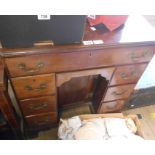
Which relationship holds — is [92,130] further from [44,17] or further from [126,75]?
[44,17]

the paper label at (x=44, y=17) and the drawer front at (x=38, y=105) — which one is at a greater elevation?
the paper label at (x=44, y=17)

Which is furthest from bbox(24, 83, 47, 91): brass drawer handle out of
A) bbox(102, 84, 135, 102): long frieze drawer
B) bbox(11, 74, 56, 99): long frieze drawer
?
bbox(102, 84, 135, 102): long frieze drawer

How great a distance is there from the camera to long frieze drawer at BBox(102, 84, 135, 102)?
127 centimetres

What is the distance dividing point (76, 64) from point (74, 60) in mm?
35

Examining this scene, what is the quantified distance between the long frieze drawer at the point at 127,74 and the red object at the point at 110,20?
26 centimetres

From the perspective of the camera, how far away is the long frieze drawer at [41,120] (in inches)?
50.5

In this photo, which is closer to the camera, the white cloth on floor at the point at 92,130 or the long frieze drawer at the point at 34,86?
the long frieze drawer at the point at 34,86

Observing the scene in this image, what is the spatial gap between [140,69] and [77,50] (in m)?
0.51

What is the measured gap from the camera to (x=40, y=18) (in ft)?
2.32

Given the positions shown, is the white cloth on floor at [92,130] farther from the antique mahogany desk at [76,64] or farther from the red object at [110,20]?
the red object at [110,20]

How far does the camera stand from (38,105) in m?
1.17

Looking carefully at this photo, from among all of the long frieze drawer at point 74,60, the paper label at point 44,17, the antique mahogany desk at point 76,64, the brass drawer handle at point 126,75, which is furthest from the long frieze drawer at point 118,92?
the paper label at point 44,17

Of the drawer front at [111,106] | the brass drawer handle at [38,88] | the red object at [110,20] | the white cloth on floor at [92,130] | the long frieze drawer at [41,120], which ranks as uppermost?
the red object at [110,20]
